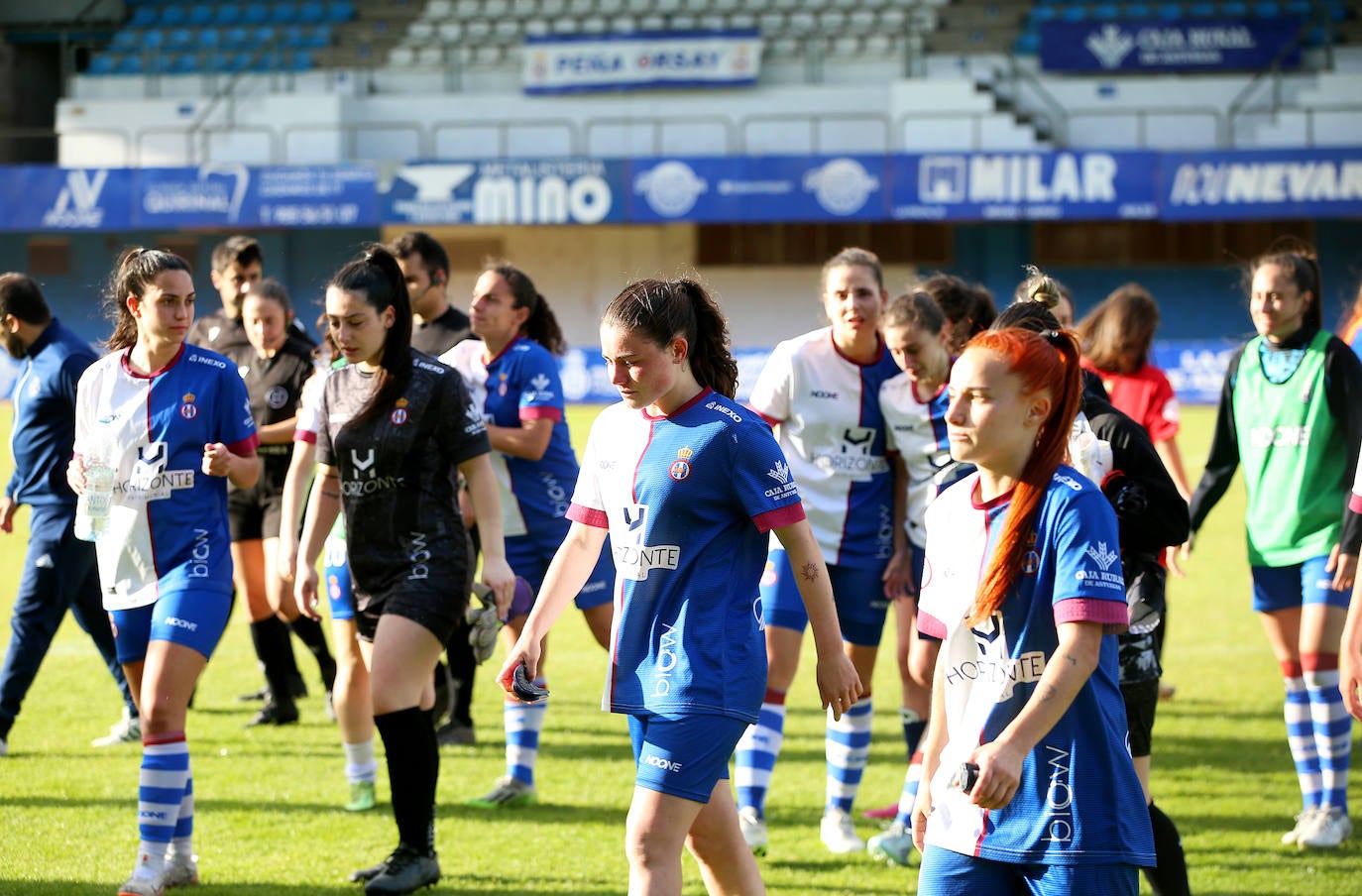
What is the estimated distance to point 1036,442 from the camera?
3.11 metres

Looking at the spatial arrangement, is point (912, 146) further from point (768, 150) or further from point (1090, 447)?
point (1090, 447)

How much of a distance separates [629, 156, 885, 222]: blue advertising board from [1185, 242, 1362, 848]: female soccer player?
855 inches

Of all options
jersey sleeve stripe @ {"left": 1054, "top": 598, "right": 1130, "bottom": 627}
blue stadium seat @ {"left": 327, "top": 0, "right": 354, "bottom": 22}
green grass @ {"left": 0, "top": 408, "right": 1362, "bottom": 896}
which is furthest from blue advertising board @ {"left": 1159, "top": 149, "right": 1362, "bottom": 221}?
jersey sleeve stripe @ {"left": 1054, "top": 598, "right": 1130, "bottom": 627}

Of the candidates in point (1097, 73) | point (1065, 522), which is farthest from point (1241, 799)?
point (1097, 73)

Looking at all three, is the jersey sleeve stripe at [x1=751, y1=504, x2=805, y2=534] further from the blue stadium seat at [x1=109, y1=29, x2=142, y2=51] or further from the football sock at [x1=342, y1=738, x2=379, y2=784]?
the blue stadium seat at [x1=109, y1=29, x2=142, y2=51]

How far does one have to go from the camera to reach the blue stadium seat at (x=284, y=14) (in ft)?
108

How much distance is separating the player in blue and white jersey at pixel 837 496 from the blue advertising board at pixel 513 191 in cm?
2239

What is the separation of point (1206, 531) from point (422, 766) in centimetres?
1148

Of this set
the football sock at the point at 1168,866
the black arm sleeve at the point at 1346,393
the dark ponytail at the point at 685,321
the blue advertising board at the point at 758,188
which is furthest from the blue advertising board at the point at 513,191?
the football sock at the point at 1168,866

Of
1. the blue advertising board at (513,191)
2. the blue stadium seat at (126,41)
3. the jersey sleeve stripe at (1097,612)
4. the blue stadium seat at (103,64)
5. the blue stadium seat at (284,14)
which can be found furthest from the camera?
A: the blue stadium seat at (284,14)

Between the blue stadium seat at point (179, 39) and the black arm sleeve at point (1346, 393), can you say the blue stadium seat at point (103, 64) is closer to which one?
the blue stadium seat at point (179, 39)

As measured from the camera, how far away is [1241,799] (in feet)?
20.9

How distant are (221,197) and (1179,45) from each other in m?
18.6

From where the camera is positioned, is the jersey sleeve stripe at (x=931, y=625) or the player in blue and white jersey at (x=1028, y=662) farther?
the jersey sleeve stripe at (x=931, y=625)
